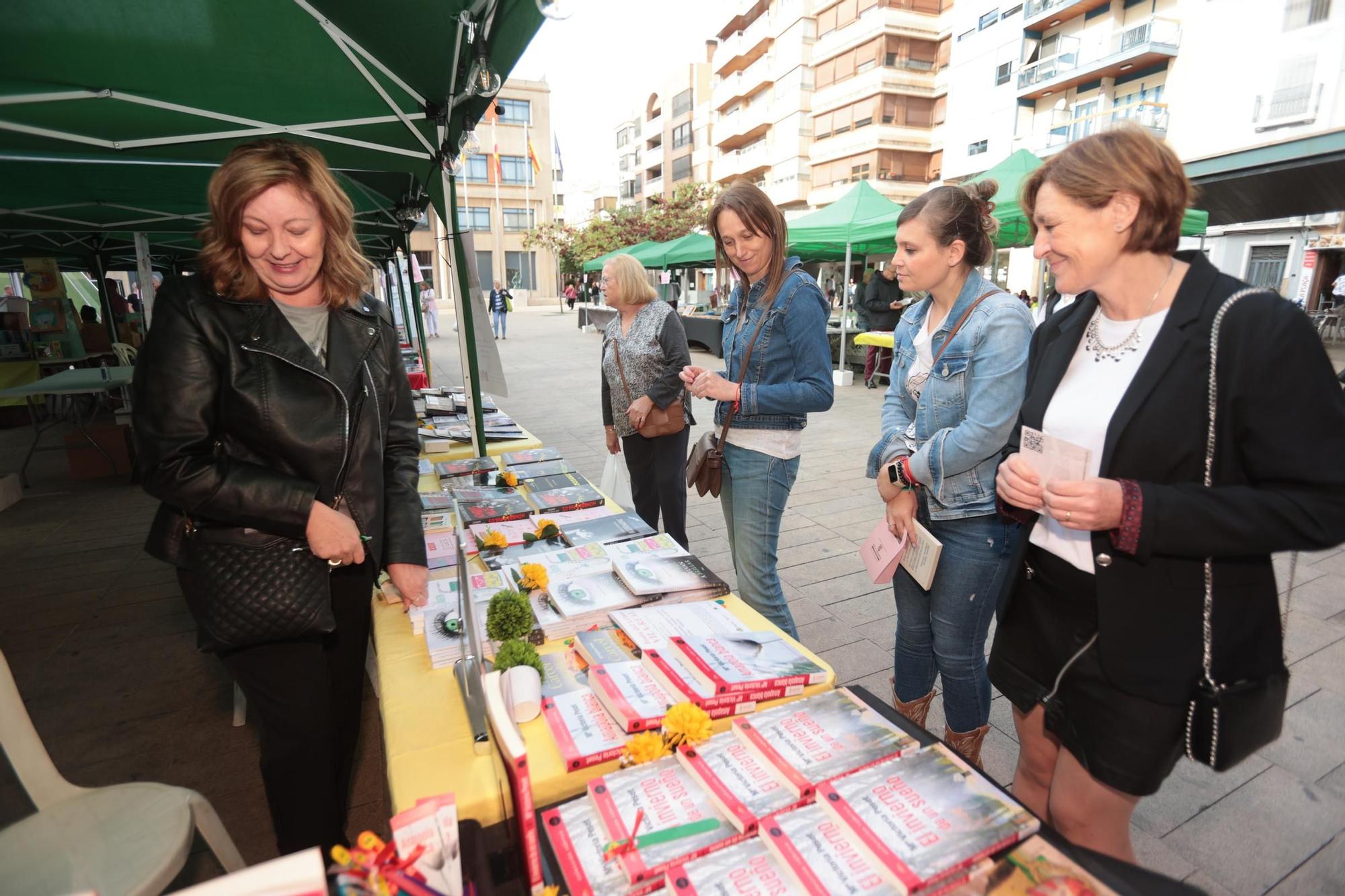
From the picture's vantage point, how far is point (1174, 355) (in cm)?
108

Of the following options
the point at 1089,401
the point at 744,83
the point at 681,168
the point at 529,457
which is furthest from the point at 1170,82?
the point at 681,168

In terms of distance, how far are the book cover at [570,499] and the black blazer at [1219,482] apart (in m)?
1.74

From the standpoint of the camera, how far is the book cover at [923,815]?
884 mm

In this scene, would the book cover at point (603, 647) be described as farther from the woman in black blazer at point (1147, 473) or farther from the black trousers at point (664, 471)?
the black trousers at point (664, 471)

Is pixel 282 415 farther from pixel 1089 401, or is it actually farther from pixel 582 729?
pixel 1089 401

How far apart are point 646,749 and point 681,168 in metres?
57.0

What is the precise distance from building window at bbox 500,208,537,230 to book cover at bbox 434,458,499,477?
145 ft

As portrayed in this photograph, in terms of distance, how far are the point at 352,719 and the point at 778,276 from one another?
1.86 meters

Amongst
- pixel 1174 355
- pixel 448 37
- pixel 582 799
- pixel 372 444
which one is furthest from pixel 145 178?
pixel 1174 355

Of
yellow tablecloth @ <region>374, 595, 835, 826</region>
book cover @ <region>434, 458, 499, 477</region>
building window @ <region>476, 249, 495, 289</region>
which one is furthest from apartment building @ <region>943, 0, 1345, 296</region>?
building window @ <region>476, 249, 495, 289</region>

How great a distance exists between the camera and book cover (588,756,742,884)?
909 millimetres

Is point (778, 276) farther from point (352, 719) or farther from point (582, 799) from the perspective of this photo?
point (352, 719)

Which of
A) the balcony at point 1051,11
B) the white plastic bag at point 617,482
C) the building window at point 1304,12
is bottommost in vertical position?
the white plastic bag at point 617,482

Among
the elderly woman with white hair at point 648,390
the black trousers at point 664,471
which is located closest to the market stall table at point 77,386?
the elderly woman with white hair at point 648,390
